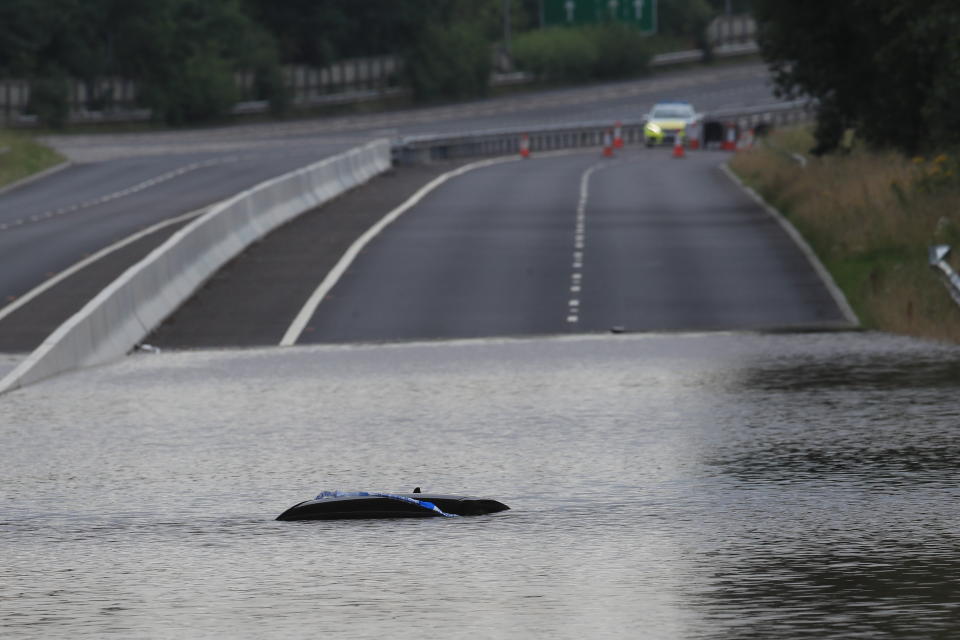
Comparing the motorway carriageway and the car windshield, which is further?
the car windshield

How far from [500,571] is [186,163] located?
63.0m

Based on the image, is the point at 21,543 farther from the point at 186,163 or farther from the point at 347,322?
the point at 186,163

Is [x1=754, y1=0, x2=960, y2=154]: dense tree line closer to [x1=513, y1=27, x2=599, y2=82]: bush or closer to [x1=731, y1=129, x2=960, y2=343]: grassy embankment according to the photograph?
[x1=731, y1=129, x2=960, y2=343]: grassy embankment

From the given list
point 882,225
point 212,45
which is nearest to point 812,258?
point 882,225

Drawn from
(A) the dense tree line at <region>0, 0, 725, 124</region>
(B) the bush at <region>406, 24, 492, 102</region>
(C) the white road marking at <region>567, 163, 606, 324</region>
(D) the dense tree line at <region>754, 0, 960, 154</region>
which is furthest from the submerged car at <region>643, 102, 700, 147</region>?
(B) the bush at <region>406, 24, 492, 102</region>

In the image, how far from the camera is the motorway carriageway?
26000mm

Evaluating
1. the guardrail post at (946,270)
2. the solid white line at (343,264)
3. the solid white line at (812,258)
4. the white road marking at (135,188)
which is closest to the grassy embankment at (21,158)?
the white road marking at (135,188)

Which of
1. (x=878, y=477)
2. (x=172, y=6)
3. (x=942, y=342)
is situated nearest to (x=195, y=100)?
(x=172, y=6)

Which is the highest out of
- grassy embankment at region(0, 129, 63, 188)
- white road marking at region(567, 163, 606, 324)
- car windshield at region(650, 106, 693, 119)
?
white road marking at region(567, 163, 606, 324)

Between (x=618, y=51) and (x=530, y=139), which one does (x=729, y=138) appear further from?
(x=618, y=51)

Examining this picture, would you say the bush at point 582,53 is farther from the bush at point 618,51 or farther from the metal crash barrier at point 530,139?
the metal crash barrier at point 530,139

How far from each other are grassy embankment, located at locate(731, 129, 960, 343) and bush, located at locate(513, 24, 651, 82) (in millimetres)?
83786

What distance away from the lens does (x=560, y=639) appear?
8680 mm

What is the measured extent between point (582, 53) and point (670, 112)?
48.6 metres
